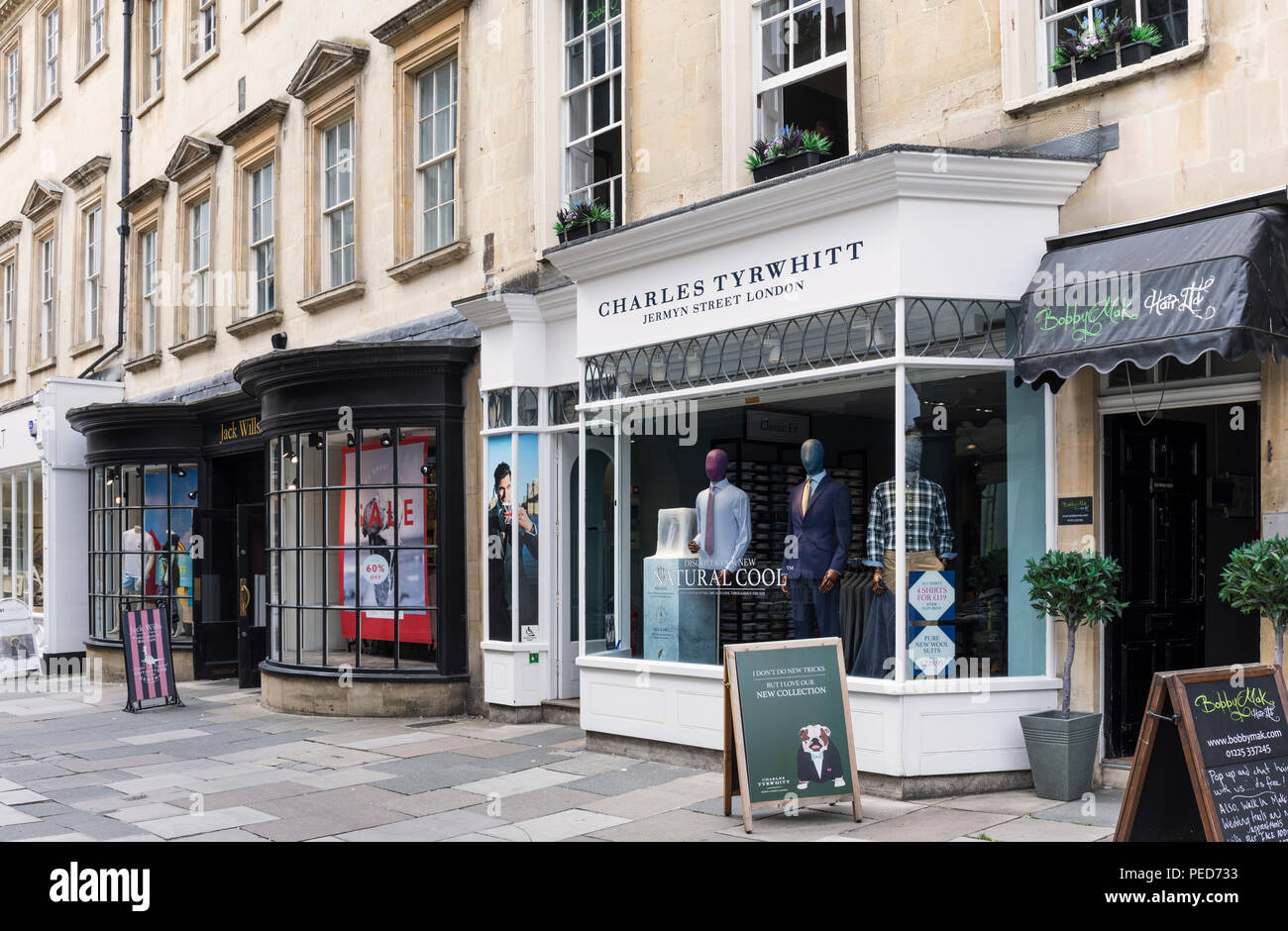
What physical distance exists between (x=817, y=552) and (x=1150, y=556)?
2347 mm

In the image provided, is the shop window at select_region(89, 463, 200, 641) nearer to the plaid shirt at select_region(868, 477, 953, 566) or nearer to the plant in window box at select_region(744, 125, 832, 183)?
the plant in window box at select_region(744, 125, 832, 183)

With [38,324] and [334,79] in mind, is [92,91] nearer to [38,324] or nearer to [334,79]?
[38,324]

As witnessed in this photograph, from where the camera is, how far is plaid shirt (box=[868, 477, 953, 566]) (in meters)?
8.45

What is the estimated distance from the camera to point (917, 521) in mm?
8477

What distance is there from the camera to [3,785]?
9578mm

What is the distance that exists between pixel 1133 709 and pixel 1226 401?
2.14 m

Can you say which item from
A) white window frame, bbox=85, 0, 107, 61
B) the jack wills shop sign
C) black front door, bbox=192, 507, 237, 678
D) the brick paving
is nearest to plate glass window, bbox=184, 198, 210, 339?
black front door, bbox=192, 507, 237, 678

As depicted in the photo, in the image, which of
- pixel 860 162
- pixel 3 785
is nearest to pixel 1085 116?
pixel 860 162

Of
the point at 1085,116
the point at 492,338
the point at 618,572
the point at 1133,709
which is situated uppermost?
the point at 1085,116

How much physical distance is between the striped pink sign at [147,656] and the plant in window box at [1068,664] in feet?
32.5

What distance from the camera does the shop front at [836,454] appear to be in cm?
810

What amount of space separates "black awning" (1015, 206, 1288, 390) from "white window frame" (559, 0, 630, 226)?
467 cm

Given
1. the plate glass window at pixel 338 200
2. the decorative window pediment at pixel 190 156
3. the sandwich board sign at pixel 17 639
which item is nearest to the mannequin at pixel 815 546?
the plate glass window at pixel 338 200

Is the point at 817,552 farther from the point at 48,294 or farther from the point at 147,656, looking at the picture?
the point at 48,294
